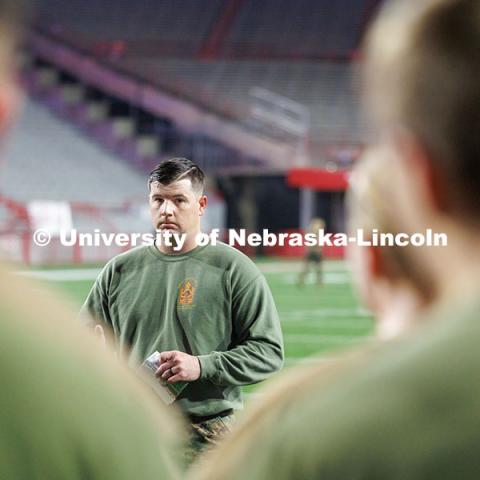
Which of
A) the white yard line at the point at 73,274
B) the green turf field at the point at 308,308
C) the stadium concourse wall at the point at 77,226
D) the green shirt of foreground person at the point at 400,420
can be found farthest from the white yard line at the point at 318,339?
the green shirt of foreground person at the point at 400,420

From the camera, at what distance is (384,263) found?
0.80 meters

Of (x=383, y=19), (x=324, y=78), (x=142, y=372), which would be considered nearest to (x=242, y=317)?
(x=142, y=372)

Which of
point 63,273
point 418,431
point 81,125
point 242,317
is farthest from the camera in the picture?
point 81,125

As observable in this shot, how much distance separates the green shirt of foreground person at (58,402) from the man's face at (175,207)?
228 centimetres

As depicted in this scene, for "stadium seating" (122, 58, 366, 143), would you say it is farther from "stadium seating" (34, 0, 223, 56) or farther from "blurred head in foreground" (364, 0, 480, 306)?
"blurred head in foreground" (364, 0, 480, 306)

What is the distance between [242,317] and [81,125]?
2523 cm

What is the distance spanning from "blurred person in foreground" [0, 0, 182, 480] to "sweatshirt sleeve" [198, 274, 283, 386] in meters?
2.21

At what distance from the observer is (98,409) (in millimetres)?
734

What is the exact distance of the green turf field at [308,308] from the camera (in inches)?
395

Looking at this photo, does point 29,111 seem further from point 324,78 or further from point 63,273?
point 63,273

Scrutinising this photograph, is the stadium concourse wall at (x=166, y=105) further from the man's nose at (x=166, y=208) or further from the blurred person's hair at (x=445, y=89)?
the blurred person's hair at (x=445, y=89)

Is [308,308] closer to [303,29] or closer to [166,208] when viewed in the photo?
[166,208]

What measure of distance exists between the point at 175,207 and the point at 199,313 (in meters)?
0.27

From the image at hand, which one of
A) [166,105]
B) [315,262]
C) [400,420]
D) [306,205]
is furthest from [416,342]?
[166,105]
